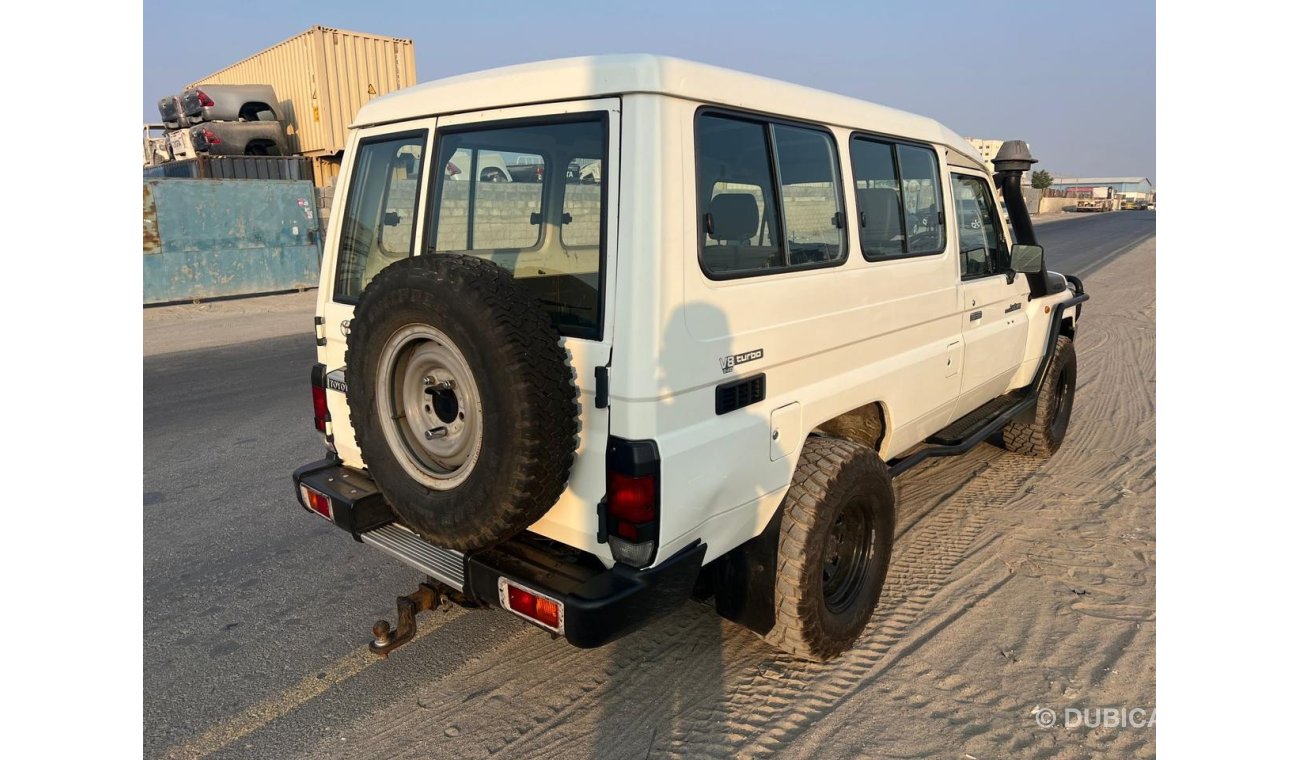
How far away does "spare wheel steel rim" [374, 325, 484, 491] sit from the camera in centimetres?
253

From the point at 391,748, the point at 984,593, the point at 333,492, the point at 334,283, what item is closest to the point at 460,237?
the point at 334,283

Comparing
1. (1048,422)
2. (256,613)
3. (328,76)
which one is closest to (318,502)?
(256,613)

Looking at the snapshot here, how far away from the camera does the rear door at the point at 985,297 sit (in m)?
4.21

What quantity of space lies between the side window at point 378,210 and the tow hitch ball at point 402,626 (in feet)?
4.11

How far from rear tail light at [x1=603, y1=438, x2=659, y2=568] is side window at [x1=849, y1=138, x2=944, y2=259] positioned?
5.00 ft

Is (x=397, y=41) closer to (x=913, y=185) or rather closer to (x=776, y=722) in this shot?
(x=913, y=185)

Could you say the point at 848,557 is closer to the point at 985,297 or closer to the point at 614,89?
the point at 985,297

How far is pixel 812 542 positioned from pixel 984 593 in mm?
1301

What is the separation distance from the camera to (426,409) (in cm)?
268

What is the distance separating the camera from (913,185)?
3.75 metres

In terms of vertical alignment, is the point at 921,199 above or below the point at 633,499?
above

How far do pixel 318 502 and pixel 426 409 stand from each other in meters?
0.90

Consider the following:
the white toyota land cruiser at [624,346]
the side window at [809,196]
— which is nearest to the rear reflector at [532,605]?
the white toyota land cruiser at [624,346]

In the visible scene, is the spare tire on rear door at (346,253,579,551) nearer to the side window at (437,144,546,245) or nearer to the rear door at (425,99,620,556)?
the rear door at (425,99,620,556)
